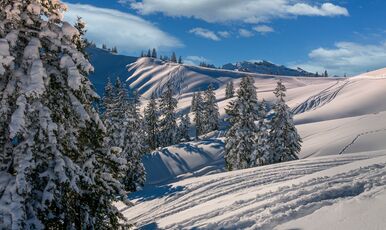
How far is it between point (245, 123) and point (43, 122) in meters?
34.9

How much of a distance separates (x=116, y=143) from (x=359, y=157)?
2618cm

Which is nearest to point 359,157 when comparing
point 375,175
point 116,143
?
point 375,175

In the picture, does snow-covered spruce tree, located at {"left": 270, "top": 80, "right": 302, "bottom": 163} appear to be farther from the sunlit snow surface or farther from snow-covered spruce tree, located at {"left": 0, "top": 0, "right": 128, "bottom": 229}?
snow-covered spruce tree, located at {"left": 0, "top": 0, "right": 128, "bottom": 229}

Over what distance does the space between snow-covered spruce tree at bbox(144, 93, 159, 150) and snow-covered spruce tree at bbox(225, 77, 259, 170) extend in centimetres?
3518

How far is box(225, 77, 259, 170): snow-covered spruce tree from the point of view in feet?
137

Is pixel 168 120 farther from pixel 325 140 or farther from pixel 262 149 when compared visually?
pixel 262 149

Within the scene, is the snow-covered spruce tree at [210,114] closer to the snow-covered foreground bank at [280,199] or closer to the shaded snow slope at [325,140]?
the shaded snow slope at [325,140]

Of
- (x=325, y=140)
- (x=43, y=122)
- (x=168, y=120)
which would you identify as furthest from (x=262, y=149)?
(x=168, y=120)

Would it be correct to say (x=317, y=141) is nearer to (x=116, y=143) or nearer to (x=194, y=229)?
(x=116, y=143)

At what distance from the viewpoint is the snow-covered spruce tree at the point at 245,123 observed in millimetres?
41656

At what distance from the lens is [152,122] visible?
78.5 m

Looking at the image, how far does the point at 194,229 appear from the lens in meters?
10.1

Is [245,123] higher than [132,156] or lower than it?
higher

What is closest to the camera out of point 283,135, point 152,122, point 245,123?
point 283,135
